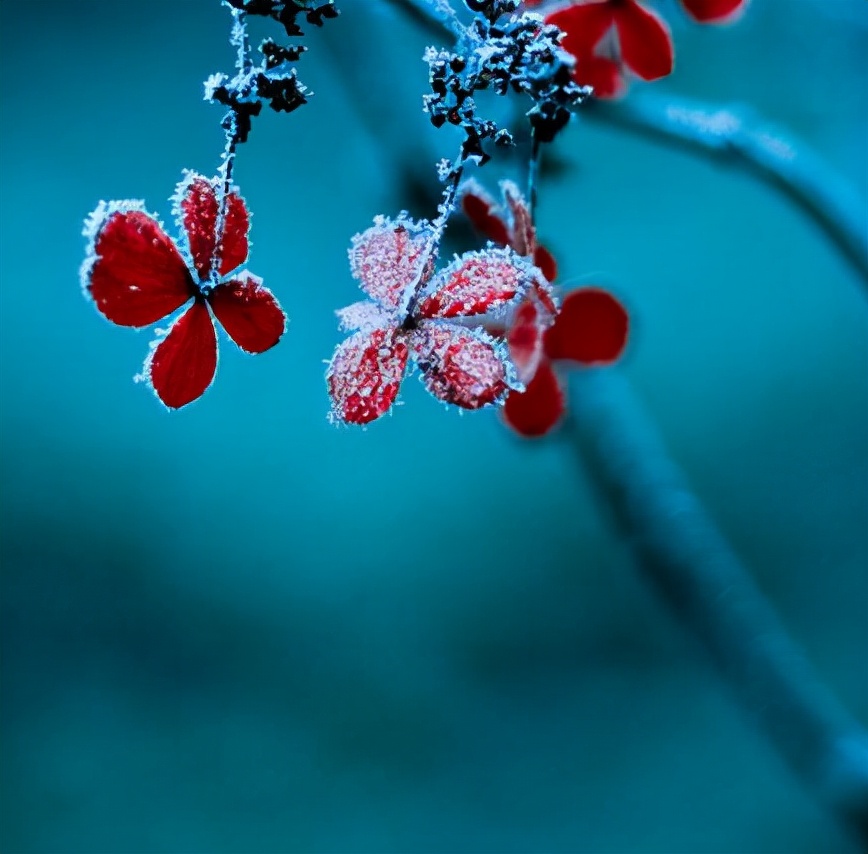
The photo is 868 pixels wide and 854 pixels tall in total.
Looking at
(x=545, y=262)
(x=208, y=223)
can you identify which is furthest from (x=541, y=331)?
(x=208, y=223)

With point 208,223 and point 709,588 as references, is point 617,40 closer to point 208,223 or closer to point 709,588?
point 208,223

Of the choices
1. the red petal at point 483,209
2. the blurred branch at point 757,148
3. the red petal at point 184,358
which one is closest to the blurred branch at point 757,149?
the blurred branch at point 757,148

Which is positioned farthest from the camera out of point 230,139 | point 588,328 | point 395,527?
point 395,527

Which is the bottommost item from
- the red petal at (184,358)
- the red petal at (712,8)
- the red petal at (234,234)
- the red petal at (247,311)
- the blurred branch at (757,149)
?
the red petal at (184,358)

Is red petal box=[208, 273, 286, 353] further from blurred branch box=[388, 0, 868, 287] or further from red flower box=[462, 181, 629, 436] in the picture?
blurred branch box=[388, 0, 868, 287]

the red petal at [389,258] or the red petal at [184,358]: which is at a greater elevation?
the red petal at [389,258]

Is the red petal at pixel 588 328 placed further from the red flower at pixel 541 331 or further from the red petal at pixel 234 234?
the red petal at pixel 234 234
